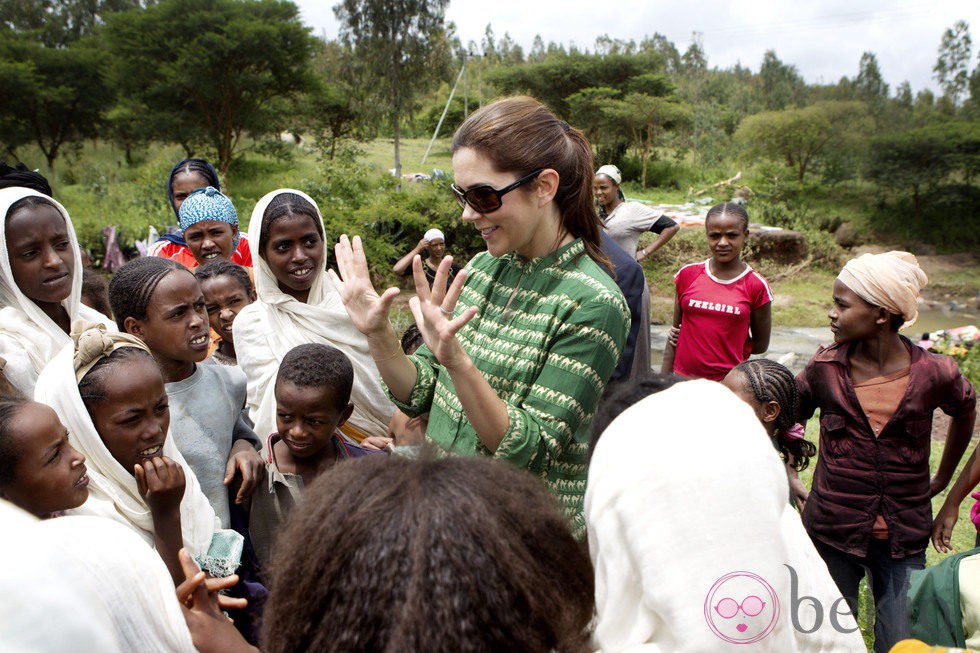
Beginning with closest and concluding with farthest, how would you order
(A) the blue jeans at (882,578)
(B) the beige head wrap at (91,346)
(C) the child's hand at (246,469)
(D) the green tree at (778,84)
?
(B) the beige head wrap at (91,346), (C) the child's hand at (246,469), (A) the blue jeans at (882,578), (D) the green tree at (778,84)

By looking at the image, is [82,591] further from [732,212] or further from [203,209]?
[732,212]

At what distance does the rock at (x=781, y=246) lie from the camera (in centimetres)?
1725

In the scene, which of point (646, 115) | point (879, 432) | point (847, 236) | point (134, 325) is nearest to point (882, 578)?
point (879, 432)

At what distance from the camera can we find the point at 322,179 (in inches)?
644

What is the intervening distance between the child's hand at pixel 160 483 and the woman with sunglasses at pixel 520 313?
64 cm

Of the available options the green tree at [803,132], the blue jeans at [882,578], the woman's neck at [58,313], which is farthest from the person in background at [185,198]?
the green tree at [803,132]

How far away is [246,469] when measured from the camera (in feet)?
7.07

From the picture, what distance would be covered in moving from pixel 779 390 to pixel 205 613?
2.01m

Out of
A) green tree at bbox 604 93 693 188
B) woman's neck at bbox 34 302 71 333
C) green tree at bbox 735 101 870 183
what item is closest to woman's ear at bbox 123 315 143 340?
woman's neck at bbox 34 302 71 333

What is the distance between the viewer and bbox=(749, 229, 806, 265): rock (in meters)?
17.2

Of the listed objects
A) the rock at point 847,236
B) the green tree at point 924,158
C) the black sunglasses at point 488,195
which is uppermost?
the black sunglasses at point 488,195

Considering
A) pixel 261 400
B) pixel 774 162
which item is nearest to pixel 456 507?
pixel 261 400

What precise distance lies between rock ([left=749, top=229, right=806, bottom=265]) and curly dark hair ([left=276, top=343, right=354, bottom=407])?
1658 centimetres

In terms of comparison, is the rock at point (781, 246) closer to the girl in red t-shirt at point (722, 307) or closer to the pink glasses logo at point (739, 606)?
the girl in red t-shirt at point (722, 307)
